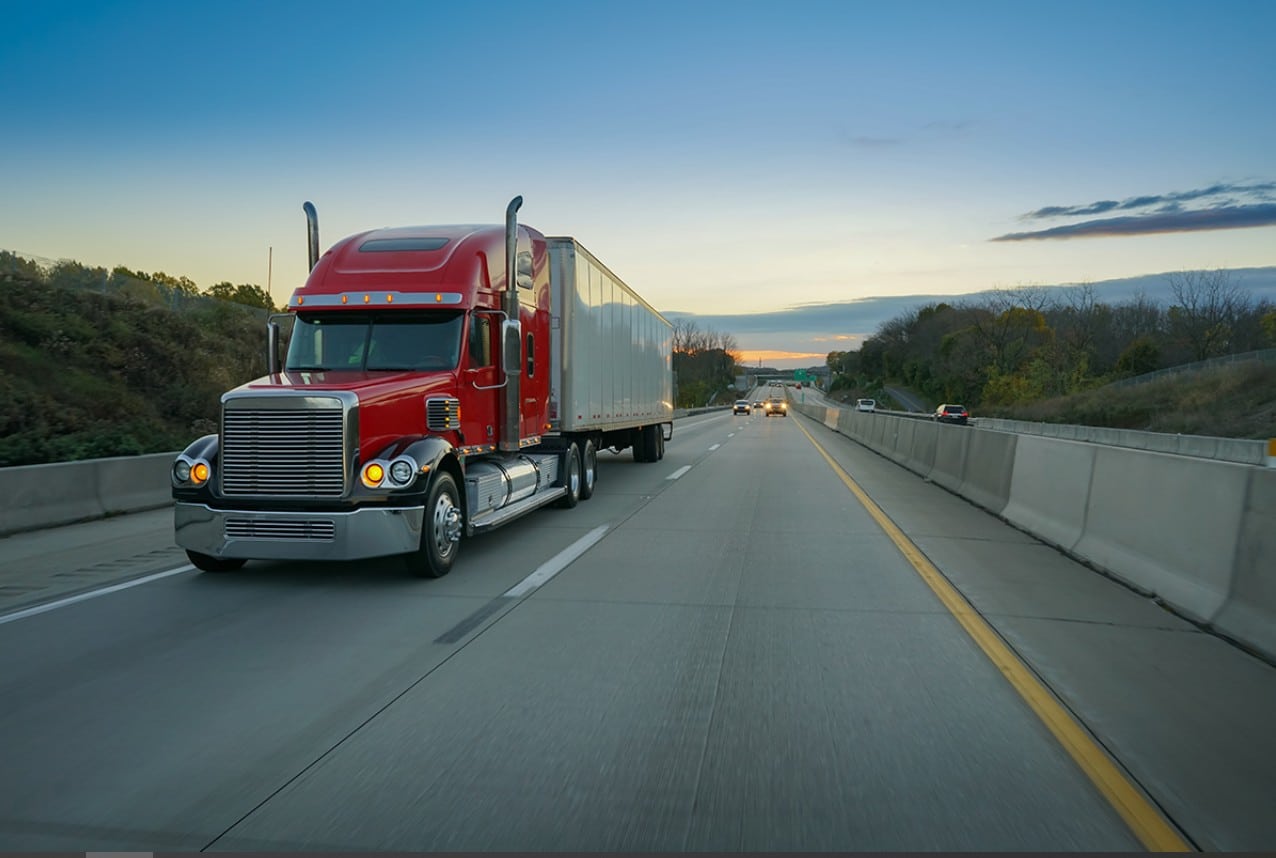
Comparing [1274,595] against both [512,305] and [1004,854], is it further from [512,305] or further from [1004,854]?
[512,305]

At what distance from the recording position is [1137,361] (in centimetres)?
7631

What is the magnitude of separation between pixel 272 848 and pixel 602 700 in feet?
Result: 6.94

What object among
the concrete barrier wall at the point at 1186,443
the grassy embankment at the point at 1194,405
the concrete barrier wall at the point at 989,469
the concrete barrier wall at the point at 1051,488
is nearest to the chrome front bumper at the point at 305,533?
the concrete barrier wall at the point at 1051,488

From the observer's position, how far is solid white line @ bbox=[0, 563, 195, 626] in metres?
7.30

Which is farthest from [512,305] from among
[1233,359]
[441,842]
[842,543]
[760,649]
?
[1233,359]

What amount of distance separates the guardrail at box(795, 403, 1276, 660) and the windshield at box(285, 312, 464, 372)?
21.8ft

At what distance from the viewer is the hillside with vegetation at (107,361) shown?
16.6 m

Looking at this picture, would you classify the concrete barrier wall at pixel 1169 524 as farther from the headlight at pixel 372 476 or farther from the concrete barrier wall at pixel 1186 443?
the concrete barrier wall at pixel 1186 443

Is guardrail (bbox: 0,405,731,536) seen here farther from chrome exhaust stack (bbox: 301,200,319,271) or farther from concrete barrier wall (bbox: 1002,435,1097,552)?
concrete barrier wall (bbox: 1002,435,1097,552)

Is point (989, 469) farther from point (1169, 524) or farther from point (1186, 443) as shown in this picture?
point (1186, 443)

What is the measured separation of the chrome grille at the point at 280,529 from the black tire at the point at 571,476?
607 cm

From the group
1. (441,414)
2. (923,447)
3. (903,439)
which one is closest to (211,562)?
(441,414)

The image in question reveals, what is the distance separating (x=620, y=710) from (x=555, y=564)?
458cm

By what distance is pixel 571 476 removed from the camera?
14492 millimetres
